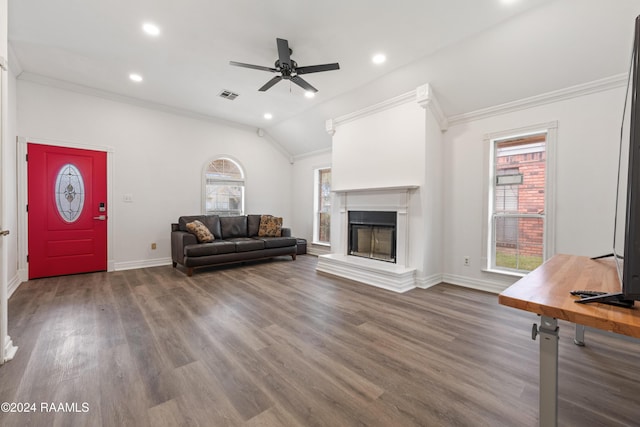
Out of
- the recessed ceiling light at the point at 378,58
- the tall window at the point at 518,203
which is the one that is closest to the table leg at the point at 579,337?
the tall window at the point at 518,203

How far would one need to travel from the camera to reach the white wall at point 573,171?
2869mm

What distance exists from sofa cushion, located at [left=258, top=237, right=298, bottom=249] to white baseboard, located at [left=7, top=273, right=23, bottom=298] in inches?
132

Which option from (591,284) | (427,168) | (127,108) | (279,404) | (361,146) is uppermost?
(127,108)

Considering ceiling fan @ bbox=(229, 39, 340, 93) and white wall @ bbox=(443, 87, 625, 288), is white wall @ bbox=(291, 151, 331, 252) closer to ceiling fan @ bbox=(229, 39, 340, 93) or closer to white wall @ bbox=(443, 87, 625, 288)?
ceiling fan @ bbox=(229, 39, 340, 93)

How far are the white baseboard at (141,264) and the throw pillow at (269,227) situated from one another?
1.85 metres

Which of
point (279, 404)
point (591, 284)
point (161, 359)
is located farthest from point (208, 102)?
point (591, 284)

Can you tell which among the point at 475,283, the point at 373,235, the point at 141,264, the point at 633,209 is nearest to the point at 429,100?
the point at 373,235

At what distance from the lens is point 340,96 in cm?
452

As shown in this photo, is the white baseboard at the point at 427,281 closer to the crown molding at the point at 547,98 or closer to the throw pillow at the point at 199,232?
the crown molding at the point at 547,98

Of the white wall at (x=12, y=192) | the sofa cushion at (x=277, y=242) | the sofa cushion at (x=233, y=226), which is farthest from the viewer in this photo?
the sofa cushion at (x=233, y=226)

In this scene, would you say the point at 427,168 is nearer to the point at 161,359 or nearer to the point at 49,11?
the point at 161,359

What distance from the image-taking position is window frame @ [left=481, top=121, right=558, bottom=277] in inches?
126

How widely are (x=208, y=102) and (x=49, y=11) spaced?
2319mm

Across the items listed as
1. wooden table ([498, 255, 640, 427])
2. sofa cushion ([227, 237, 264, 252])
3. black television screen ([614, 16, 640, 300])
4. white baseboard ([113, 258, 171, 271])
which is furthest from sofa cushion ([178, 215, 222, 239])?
black television screen ([614, 16, 640, 300])
